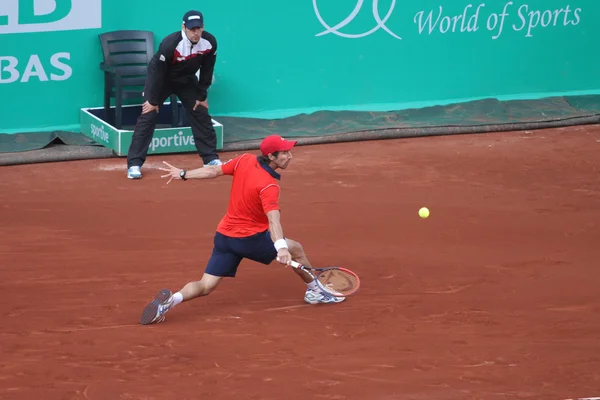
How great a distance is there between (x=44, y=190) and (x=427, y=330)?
199 inches

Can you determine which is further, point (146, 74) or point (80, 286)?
point (146, 74)

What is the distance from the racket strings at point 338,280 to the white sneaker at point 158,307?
1.25 meters

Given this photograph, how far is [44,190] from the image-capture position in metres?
11.2

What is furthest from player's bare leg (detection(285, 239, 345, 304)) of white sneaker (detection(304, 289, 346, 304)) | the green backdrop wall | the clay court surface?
the green backdrop wall

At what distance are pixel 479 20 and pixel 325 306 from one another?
25.5 ft

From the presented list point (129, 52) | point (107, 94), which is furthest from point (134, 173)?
point (129, 52)

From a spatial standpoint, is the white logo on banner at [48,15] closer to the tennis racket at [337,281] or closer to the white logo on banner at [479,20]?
the white logo on banner at [479,20]

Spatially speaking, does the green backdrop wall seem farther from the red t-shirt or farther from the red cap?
the red cap

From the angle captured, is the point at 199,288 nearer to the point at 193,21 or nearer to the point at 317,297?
the point at 317,297

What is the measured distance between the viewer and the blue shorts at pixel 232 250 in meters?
7.84

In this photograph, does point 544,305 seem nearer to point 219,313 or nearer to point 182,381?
point 219,313

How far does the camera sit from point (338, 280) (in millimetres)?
8367

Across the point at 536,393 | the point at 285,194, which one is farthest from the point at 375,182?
the point at 536,393

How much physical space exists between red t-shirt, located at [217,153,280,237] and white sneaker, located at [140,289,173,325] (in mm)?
621
